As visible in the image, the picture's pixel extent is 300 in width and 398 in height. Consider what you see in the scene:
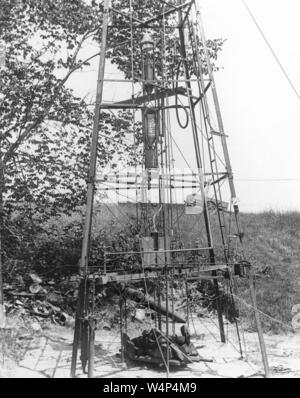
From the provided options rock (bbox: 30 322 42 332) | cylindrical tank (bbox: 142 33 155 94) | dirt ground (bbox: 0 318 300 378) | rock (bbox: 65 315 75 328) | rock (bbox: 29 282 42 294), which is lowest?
dirt ground (bbox: 0 318 300 378)

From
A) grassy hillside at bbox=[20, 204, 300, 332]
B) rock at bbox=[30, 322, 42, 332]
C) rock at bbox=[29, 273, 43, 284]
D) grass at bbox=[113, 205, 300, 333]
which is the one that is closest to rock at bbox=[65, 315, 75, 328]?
rock at bbox=[30, 322, 42, 332]

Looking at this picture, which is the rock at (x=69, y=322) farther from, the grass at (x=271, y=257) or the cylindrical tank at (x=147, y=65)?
the cylindrical tank at (x=147, y=65)

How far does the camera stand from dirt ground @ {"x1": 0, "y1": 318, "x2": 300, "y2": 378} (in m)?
8.37

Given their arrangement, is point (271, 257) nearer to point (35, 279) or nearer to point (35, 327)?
point (35, 279)

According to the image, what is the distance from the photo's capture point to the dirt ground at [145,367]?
837 cm

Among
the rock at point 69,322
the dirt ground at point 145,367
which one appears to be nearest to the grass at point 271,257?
the dirt ground at point 145,367

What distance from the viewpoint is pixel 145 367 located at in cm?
880

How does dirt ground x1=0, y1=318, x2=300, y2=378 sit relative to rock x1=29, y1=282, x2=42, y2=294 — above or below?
below

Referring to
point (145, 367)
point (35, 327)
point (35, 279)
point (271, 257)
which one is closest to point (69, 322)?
point (35, 327)

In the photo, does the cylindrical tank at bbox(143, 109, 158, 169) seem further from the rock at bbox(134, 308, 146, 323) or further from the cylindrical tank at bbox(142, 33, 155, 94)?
the rock at bbox(134, 308, 146, 323)

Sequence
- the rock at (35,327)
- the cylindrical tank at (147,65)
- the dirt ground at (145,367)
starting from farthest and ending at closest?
the rock at (35,327), the cylindrical tank at (147,65), the dirt ground at (145,367)

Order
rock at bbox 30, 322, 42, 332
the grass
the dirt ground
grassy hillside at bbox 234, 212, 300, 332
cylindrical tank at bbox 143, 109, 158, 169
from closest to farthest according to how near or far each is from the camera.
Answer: the dirt ground < cylindrical tank at bbox 143, 109, 158, 169 < rock at bbox 30, 322, 42, 332 < the grass < grassy hillside at bbox 234, 212, 300, 332

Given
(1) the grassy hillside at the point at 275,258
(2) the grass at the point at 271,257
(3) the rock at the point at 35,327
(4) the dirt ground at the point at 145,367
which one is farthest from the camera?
(1) the grassy hillside at the point at 275,258

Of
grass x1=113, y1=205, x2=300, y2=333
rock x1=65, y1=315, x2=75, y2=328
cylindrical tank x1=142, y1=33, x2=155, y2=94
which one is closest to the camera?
cylindrical tank x1=142, y1=33, x2=155, y2=94
